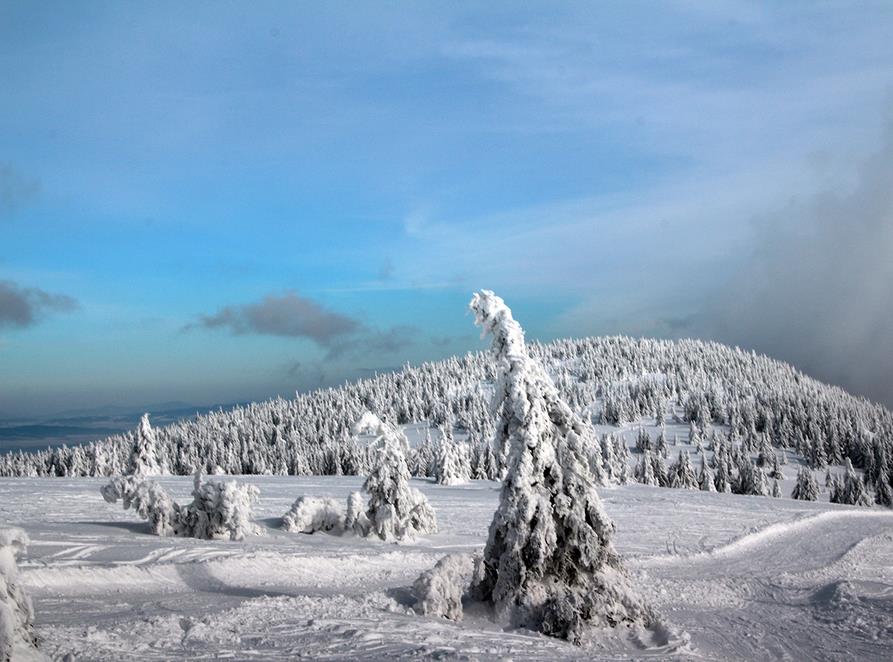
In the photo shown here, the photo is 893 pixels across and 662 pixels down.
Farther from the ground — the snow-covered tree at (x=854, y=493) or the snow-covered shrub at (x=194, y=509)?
the snow-covered shrub at (x=194, y=509)

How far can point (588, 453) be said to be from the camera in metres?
15.9

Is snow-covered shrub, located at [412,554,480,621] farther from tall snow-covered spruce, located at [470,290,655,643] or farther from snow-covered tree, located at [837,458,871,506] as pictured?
snow-covered tree, located at [837,458,871,506]

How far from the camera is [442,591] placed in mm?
15172

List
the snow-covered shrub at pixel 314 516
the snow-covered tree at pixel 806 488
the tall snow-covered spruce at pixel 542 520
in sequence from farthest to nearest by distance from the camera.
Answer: the snow-covered tree at pixel 806 488 < the snow-covered shrub at pixel 314 516 < the tall snow-covered spruce at pixel 542 520

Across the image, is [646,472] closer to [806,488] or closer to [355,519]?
[806,488]

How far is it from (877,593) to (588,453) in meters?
13.0

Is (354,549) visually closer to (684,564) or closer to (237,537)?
(237,537)

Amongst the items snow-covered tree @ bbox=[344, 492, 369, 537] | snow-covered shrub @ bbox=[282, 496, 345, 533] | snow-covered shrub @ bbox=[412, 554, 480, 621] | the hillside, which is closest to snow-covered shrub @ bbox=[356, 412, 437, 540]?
snow-covered tree @ bbox=[344, 492, 369, 537]

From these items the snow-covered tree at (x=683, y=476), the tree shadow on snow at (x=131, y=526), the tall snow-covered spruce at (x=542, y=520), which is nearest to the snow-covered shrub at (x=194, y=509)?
the tree shadow on snow at (x=131, y=526)

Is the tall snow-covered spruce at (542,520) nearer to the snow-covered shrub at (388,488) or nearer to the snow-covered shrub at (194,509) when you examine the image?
the snow-covered shrub at (194,509)

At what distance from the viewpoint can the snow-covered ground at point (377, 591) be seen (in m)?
11.8

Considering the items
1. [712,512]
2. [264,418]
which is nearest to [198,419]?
[264,418]

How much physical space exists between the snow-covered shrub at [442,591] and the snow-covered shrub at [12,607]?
8.26 meters

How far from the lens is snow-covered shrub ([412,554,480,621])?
14.9 meters
